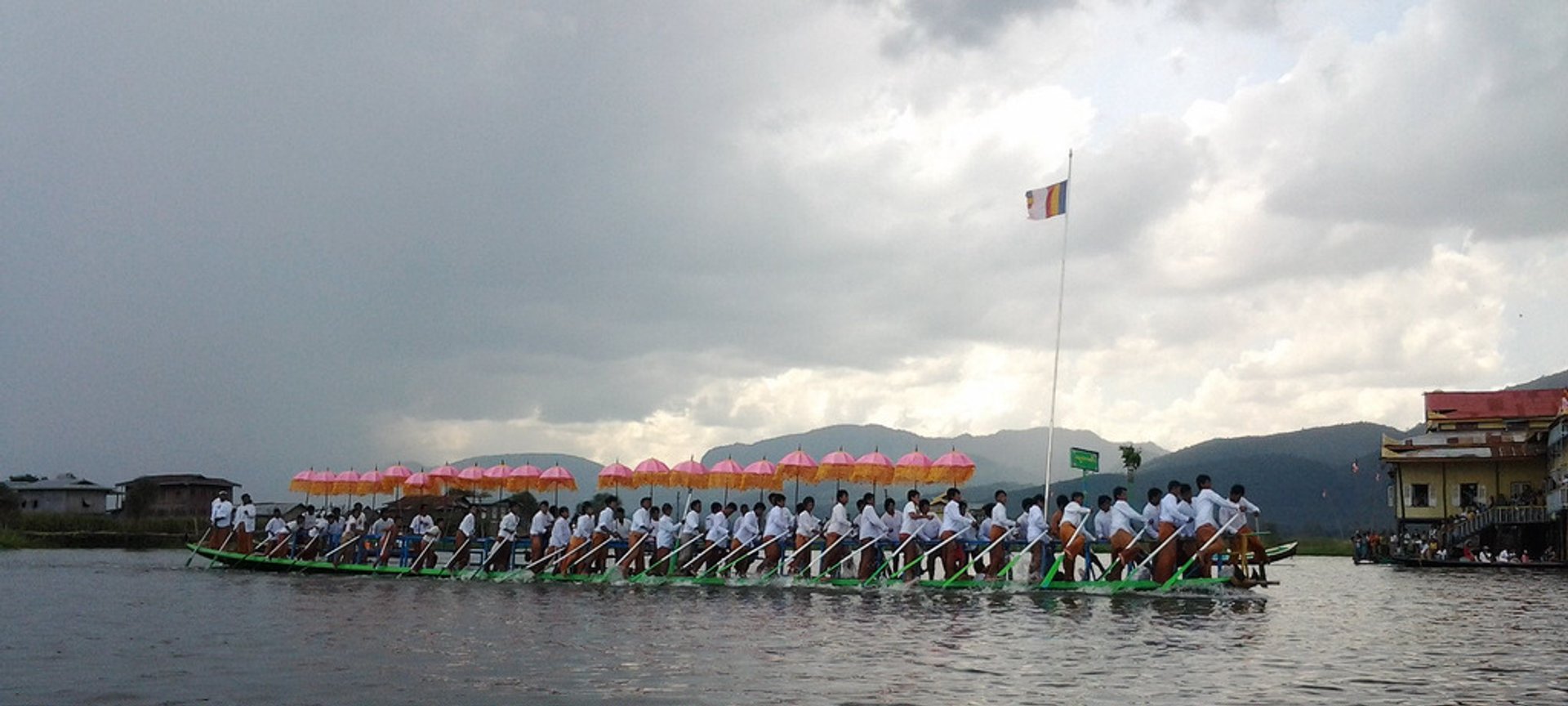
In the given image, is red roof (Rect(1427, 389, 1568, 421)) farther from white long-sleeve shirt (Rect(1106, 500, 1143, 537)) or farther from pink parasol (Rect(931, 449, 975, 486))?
white long-sleeve shirt (Rect(1106, 500, 1143, 537))

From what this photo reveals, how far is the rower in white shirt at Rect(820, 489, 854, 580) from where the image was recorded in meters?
26.0

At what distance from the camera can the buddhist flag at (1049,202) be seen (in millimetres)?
32438

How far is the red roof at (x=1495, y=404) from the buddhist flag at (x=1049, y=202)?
3932cm

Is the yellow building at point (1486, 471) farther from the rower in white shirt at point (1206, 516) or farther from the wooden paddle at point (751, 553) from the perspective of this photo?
the wooden paddle at point (751, 553)

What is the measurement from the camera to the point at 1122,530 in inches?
866

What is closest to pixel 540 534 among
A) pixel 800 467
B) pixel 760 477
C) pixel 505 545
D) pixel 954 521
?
pixel 505 545

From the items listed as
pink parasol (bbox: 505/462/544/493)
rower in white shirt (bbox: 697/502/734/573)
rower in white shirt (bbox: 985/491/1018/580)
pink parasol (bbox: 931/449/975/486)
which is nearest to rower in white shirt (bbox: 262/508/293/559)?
pink parasol (bbox: 505/462/544/493)

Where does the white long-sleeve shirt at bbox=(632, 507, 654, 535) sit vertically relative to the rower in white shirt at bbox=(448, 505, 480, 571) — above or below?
above

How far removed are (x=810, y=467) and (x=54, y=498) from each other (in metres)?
56.5

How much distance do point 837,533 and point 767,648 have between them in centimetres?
1219

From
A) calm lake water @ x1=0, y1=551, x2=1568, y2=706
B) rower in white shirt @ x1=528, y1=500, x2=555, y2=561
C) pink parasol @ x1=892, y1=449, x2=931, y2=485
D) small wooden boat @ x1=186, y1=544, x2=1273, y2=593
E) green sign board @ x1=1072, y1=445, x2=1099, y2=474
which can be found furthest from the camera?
pink parasol @ x1=892, y1=449, x2=931, y2=485

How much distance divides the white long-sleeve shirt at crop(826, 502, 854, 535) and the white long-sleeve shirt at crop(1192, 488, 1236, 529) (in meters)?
7.76

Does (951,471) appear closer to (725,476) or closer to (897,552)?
(897,552)


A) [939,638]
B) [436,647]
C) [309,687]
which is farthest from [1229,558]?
[309,687]
